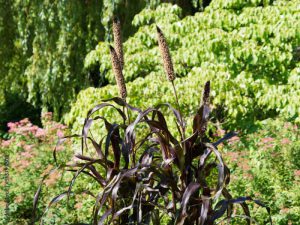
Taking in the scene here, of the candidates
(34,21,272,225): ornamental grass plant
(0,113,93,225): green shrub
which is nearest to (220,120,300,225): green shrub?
(0,113,93,225): green shrub

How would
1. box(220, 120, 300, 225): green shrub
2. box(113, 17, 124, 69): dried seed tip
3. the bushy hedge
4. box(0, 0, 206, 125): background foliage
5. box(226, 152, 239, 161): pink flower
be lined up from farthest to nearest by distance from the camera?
1. box(0, 0, 206, 125): background foliage
2. the bushy hedge
3. box(226, 152, 239, 161): pink flower
4. box(220, 120, 300, 225): green shrub
5. box(113, 17, 124, 69): dried seed tip

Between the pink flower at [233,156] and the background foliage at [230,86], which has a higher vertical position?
the background foliage at [230,86]

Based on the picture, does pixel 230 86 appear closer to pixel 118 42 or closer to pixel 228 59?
pixel 228 59

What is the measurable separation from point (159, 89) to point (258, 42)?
5.44 feet

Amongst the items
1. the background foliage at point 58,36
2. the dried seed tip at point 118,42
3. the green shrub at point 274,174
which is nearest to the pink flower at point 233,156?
the green shrub at point 274,174

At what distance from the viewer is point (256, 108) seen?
25.3 ft

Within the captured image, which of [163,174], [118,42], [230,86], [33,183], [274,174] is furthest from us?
[230,86]

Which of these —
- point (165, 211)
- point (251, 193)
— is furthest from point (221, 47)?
point (165, 211)

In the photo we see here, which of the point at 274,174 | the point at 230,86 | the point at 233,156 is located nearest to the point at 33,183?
the point at 233,156

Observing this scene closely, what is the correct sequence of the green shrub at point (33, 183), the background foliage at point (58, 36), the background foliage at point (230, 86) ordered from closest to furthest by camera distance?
the green shrub at point (33, 183)
the background foliage at point (230, 86)
the background foliage at point (58, 36)

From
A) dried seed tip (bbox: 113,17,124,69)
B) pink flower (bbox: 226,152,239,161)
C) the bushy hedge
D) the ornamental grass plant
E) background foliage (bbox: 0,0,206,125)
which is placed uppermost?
background foliage (bbox: 0,0,206,125)

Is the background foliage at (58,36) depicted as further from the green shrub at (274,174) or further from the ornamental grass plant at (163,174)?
the ornamental grass plant at (163,174)

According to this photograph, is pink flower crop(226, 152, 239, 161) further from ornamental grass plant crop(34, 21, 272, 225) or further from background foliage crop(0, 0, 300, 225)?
ornamental grass plant crop(34, 21, 272, 225)

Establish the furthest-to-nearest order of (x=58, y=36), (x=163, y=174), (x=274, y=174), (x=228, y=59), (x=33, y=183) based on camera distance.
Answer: (x=58, y=36) < (x=228, y=59) < (x=33, y=183) < (x=274, y=174) < (x=163, y=174)
